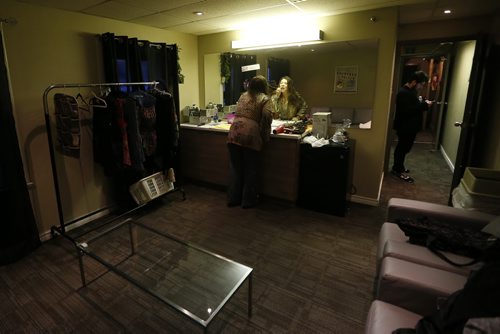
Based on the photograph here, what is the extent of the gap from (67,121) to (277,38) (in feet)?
7.70

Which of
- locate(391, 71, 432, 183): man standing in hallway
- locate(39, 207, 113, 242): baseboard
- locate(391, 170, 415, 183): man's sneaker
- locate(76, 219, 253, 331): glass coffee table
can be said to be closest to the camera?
locate(76, 219, 253, 331): glass coffee table

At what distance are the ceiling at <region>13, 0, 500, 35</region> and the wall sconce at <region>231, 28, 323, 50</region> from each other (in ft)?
0.69

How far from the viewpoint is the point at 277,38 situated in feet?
11.0

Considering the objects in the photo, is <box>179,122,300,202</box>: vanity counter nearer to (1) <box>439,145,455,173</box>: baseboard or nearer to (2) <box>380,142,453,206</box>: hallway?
(2) <box>380,142,453,206</box>: hallway

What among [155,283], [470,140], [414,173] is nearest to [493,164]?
[470,140]

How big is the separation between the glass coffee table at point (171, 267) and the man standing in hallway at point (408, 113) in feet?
11.1

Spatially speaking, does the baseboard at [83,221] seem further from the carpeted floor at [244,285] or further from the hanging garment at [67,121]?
the hanging garment at [67,121]

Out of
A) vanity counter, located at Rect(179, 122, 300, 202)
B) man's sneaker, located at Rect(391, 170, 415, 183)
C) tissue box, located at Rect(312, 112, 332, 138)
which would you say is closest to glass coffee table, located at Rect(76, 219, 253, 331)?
vanity counter, located at Rect(179, 122, 300, 202)

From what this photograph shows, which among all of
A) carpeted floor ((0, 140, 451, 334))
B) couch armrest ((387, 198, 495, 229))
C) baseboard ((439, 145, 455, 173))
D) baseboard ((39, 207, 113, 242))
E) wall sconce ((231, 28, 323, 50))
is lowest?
carpeted floor ((0, 140, 451, 334))

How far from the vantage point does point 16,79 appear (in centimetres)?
239

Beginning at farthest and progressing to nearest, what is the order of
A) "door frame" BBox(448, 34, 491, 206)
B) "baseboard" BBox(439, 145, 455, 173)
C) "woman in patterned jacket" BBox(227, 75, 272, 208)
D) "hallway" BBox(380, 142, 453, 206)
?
"baseboard" BBox(439, 145, 455, 173), "hallway" BBox(380, 142, 453, 206), "woman in patterned jacket" BBox(227, 75, 272, 208), "door frame" BBox(448, 34, 491, 206)

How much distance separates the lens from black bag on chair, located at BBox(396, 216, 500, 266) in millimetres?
1476

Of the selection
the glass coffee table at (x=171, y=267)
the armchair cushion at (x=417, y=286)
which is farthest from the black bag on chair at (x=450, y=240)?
the glass coffee table at (x=171, y=267)

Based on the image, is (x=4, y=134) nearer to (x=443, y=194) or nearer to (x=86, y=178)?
(x=86, y=178)
